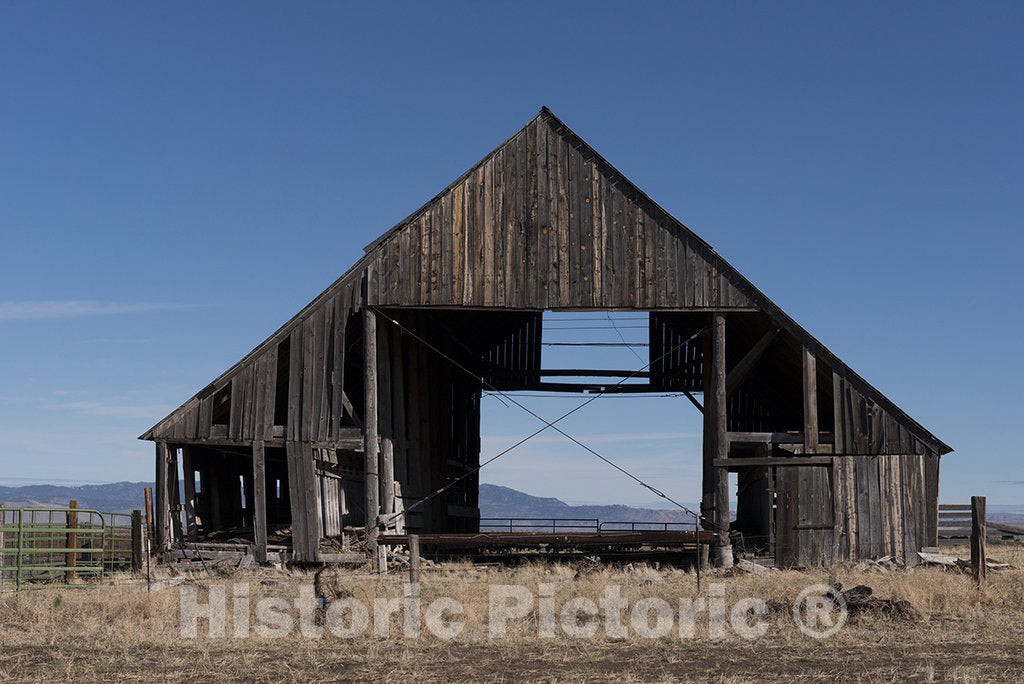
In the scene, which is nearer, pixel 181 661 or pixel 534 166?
pixel 181 661

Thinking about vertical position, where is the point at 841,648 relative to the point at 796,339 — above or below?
below

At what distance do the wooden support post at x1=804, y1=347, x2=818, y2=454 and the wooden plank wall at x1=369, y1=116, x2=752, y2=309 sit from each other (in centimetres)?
218

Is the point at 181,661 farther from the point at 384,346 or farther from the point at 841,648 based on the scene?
the point at 384,346

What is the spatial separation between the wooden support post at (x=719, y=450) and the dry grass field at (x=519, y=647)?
561cm

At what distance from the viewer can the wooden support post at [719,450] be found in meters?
30.5

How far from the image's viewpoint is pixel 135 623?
20.5 meters

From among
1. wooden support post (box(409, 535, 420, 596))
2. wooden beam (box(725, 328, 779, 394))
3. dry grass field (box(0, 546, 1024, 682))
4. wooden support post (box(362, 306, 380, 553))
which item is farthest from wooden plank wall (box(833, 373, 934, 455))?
wooden support post (box(409, 535, 420, 596))

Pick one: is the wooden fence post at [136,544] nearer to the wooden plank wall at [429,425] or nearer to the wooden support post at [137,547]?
the wooden support post at [137,547]

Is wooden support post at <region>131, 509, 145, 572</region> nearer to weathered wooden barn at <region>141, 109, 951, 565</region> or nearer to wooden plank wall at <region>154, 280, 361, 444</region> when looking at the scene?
weathered wooden barn at <region>141, 109, 951, 565</region>

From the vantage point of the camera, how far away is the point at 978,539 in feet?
80.5

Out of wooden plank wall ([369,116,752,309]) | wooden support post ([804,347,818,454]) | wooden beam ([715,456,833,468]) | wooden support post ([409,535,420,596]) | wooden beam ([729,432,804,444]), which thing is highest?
wooden plank wall ([369,116,752,309])

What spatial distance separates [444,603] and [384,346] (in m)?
10.9

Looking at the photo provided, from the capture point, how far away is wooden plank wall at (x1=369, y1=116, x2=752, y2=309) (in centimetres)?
3056

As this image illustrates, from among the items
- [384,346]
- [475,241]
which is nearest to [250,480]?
[384,346]
